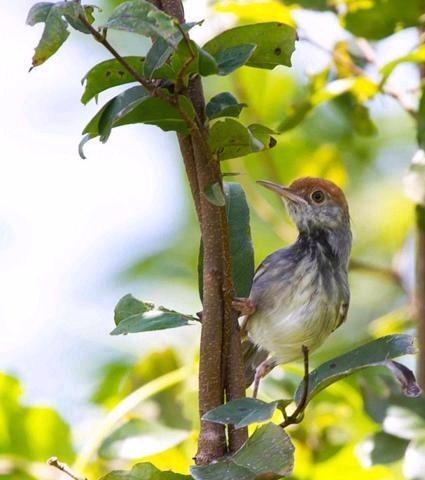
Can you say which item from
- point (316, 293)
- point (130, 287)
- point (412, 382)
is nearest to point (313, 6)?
point (316, 293)

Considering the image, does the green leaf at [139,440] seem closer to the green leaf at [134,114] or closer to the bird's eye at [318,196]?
the bird's eye at [318,196]

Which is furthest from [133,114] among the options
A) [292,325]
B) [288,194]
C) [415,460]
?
[288,194]

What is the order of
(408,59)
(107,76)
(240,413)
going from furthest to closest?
(408,59), (107,76), (240,413)

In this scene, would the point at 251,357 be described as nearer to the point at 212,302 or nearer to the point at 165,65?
the point at 212,302

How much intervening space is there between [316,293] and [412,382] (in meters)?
1.53

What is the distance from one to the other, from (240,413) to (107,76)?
0.63m

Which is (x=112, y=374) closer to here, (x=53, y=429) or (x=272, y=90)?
(x=53, y=429)

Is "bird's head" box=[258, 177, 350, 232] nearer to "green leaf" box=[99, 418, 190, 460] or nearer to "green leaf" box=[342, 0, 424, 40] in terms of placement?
"green leaf" box=[342, 0, 424, 40]

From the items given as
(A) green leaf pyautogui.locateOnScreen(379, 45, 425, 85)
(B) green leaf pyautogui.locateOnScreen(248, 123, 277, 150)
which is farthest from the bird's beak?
(B) green leaf pyautogui.locateOnScreen(248, 123, 277, 150)

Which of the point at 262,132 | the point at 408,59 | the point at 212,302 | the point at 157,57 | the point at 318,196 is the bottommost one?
the point at 318,196

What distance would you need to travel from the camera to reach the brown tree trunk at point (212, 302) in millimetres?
1774

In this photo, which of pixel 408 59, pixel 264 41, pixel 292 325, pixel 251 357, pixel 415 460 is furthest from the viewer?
pixel 251 357

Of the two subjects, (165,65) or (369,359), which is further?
(369,359)

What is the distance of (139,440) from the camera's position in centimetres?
290
